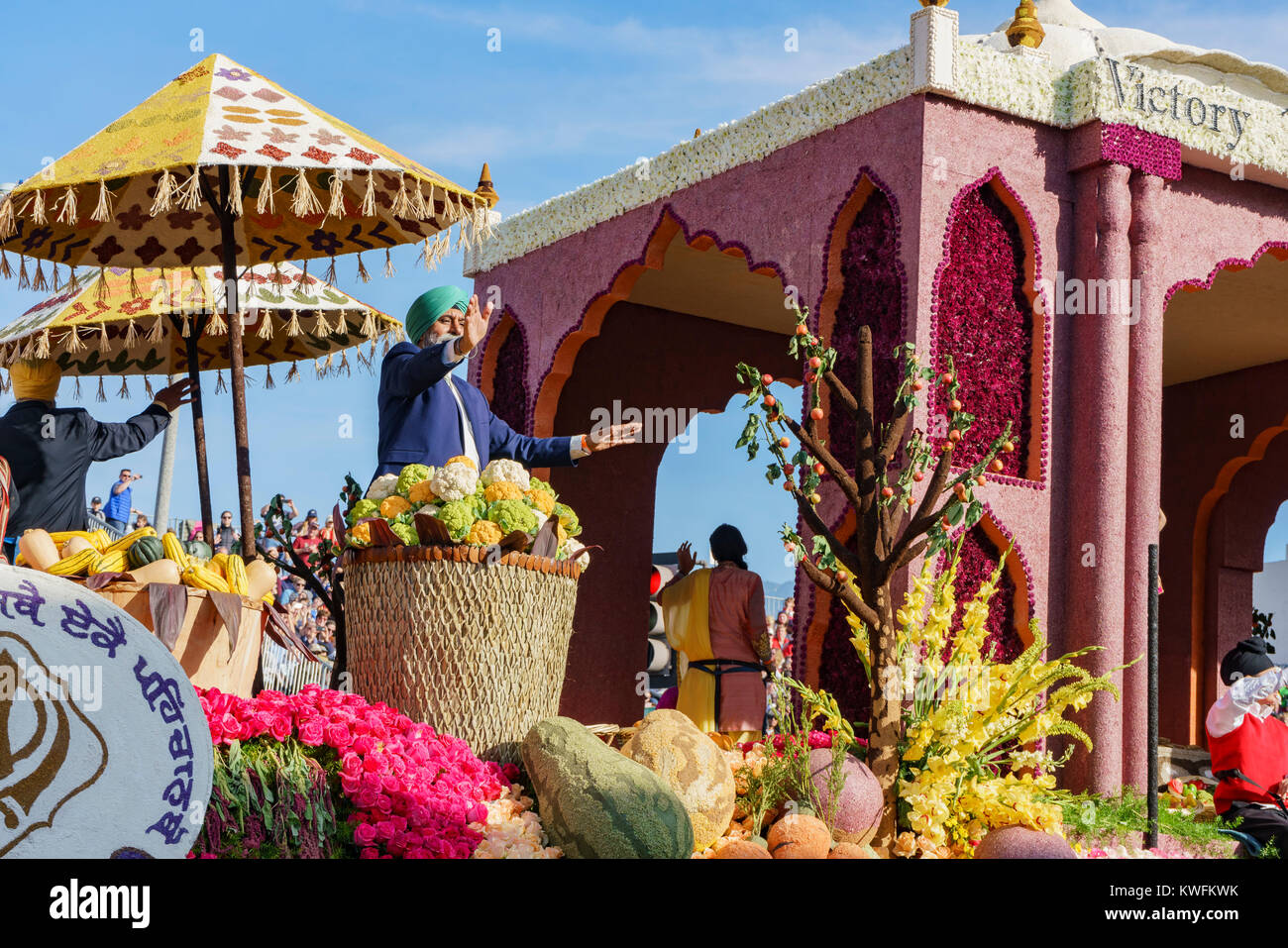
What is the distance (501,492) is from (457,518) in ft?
0.78

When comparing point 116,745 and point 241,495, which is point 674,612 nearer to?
point 241,495

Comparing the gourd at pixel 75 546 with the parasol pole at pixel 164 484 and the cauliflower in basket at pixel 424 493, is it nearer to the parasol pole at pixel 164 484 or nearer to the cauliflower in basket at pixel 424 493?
the cauliflower in basket at pixel 424 493

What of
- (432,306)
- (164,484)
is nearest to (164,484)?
(164,484)

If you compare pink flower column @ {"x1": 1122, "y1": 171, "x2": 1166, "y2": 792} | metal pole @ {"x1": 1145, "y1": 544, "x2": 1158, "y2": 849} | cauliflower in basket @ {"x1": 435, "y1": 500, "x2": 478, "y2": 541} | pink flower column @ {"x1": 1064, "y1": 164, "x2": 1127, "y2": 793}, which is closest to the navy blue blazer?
cauliflower in basket @ {"x1": 435, "y1": 500, "x2": 478, "y2": 541}

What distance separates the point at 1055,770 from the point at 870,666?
8.18ft

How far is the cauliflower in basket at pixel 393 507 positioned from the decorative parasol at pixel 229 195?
73 cm

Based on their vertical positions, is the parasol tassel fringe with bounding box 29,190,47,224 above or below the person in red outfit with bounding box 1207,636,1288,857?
above

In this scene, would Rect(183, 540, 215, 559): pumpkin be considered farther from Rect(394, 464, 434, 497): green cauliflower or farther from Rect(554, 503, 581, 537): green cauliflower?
Rect(554, 503, 581, 537): green cauliflower

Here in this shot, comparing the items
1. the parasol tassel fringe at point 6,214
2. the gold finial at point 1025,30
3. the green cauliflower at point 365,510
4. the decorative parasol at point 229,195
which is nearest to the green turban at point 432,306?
the decorative parasol at point 229,195

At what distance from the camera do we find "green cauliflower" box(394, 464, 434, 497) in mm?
5375

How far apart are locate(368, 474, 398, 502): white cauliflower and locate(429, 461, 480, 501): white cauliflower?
32 cm

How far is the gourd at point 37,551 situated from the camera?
4746 millimetres

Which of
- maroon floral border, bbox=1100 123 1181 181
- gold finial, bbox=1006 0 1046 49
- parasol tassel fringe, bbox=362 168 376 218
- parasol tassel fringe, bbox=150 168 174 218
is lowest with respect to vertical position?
parasol tassel fringe, bbox=150 168 174 218

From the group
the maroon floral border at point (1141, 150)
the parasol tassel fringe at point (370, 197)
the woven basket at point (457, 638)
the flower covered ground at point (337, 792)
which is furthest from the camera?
the maroon floral border at point (1141, 150)
